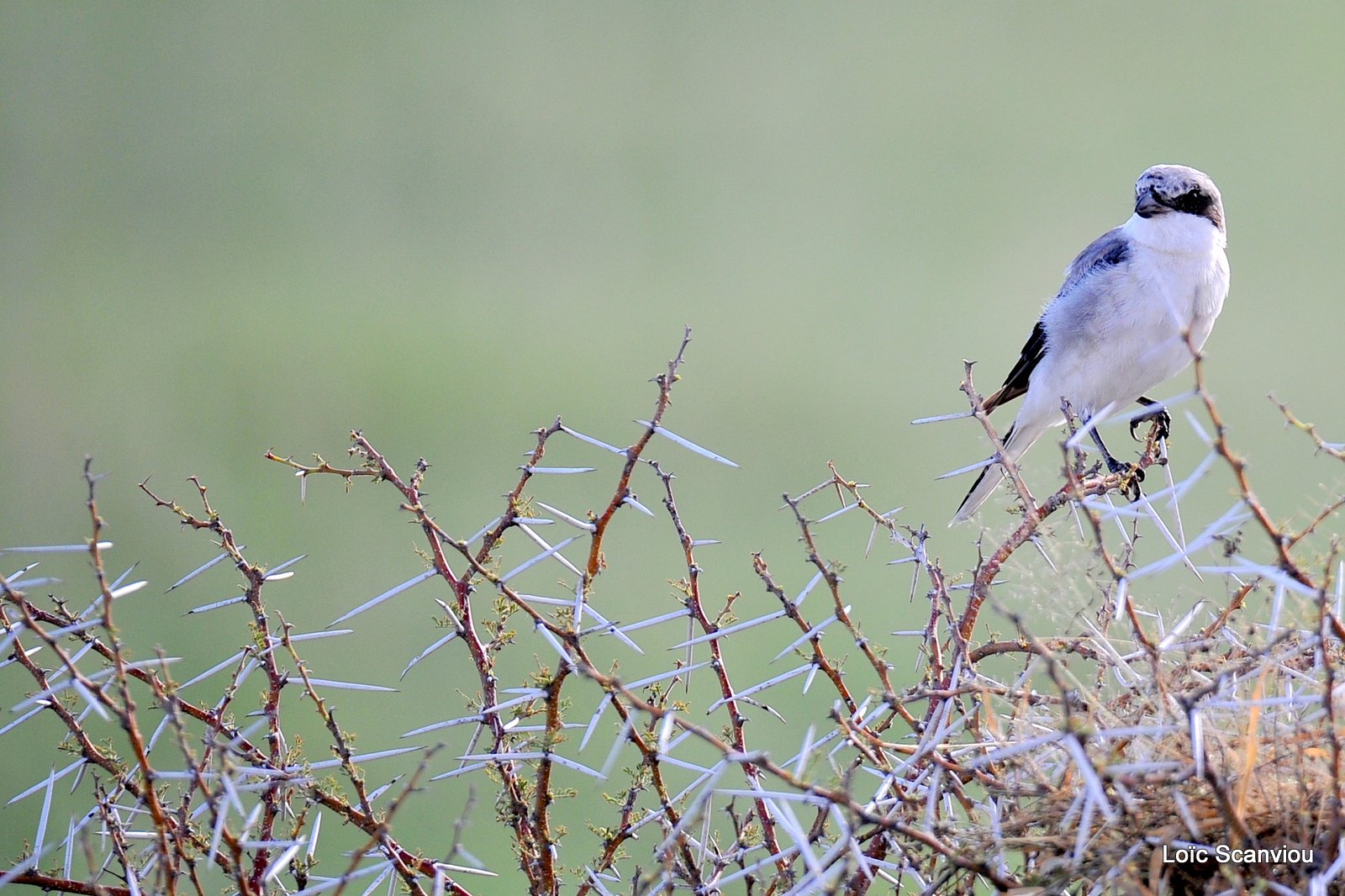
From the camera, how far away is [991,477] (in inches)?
68.5

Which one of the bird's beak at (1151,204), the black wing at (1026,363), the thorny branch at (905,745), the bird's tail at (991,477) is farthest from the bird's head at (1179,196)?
the thorny branch at (905,745)

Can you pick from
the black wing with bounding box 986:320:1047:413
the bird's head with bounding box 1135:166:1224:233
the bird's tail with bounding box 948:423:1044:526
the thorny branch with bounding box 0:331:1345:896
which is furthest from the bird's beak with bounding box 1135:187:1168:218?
the thorny branch with bounding box 0:331:1345:896

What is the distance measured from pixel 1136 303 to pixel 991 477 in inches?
13.3

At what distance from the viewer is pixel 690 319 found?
3.91m

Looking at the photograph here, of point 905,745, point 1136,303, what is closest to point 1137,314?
point 1136,303

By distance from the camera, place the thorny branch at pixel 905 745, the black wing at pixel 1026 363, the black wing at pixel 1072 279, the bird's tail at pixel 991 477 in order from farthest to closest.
Result: the black wing at pixel 1026 363 < the black wing at pixel 1072 279 < the bird's tail at pixel 991 477 < the thorny branch at pixel 905 745

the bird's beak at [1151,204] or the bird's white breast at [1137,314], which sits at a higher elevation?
the bird's beak at [1151,204]

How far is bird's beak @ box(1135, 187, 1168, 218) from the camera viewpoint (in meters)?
1.73

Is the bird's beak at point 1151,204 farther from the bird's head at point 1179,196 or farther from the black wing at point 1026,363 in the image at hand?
the black wing at point 1026,363

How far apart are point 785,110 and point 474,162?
107cm

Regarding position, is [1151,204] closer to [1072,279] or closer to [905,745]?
[1072,279]

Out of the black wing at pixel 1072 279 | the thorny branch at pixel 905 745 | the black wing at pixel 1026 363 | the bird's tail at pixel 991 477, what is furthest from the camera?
the black wing at pixel 1026 363

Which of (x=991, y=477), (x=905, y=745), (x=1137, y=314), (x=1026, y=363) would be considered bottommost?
(x=905, y=745)

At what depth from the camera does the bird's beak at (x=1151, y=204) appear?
173cm
